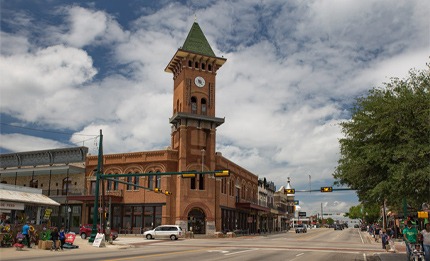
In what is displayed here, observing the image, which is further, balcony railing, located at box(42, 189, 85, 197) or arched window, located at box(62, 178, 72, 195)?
arched window, located at box(62, 178, 72, 195)

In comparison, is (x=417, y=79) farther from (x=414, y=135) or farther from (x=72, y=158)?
(x=72, y=158)

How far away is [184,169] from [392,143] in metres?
37.6

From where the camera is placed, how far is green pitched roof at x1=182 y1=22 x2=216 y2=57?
2416 inches

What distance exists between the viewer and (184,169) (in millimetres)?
54594

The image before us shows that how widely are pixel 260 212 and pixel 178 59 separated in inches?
1328

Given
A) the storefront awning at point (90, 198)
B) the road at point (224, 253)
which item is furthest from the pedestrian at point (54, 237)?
the storefront awning at point (90, 198)

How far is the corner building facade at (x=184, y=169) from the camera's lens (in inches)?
2124

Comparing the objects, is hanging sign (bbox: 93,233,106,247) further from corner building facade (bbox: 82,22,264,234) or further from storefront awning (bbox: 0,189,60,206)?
corner building facade (bbox: 82,22,264,234)

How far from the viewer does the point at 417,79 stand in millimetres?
19078

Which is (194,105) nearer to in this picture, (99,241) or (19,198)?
(19,198)

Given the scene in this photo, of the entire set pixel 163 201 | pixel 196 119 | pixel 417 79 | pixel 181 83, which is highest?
pixel 181 83

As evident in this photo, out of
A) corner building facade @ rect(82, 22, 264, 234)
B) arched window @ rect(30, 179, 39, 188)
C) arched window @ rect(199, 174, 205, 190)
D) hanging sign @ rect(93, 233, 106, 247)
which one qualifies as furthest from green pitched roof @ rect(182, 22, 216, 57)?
hanging sign @ rect(93, 233, 106, 247)

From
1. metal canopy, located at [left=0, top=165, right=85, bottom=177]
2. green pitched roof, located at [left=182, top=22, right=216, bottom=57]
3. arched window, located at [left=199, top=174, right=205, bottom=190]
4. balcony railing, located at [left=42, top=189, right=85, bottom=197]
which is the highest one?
green pitched roof, located at [left=182, top=22, right=216, bottom=57]

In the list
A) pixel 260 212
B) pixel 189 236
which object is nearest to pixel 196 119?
pixel 189 236
